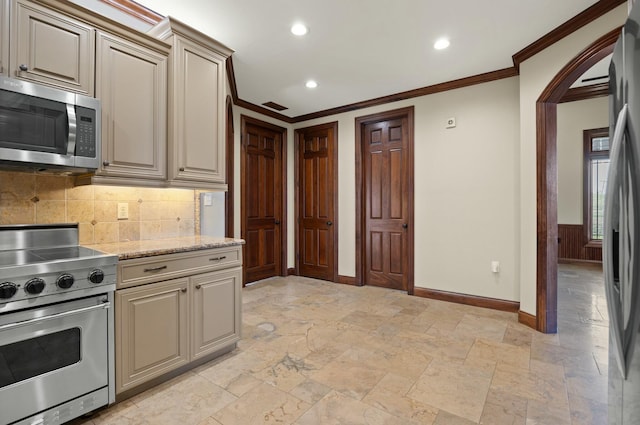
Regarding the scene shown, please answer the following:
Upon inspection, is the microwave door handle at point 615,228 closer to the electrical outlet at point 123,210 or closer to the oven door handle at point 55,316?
the oven door handle at point 55,316

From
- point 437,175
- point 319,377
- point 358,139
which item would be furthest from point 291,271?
point 319,377

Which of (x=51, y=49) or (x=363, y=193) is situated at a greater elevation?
(x=51, y=49)

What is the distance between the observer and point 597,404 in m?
1.84

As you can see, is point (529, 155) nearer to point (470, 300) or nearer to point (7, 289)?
point (470, 300)

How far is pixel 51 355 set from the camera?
158 cm

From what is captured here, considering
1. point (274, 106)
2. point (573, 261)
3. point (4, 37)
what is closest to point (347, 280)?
point (274, 106)

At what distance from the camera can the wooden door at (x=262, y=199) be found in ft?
15.2

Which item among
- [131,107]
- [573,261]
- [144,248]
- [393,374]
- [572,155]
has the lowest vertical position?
[393,374]

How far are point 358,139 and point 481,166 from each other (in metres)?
1.69

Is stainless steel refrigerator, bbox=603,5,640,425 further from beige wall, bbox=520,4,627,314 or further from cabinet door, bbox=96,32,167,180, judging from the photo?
cabinet door, bbox=96,32,167,180

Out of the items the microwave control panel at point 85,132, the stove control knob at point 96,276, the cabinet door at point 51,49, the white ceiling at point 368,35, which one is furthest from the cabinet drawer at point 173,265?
the white ceiling at point 368,35

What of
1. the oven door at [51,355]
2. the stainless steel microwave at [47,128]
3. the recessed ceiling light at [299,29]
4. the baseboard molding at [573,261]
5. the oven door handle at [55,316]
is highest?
the recessed ceiling light at [299,29]

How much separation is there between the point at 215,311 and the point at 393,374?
53.3 inches

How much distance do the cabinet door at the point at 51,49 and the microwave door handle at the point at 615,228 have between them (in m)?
2.59
